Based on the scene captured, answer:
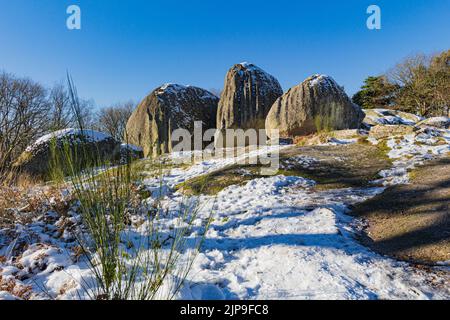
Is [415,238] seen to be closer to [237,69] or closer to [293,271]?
[293,271]

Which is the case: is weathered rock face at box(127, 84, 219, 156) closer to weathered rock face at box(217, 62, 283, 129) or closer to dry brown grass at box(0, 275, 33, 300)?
weathered rock face at box(217, 62, 283, 129)

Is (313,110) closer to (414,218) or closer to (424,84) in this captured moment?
(414,218)

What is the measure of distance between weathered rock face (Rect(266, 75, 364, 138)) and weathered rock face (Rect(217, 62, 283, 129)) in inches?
50.4

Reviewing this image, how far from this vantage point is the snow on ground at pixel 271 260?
2143 millimetres

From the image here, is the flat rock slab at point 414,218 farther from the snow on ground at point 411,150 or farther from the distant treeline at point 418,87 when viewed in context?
the distant treeline at point 418,87

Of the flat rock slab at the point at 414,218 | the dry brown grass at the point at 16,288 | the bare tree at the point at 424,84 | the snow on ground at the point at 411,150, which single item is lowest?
the dry brown grass at the point at 16,288

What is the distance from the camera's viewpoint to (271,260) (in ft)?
8.75

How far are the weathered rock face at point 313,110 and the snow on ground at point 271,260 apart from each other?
18.5 feet

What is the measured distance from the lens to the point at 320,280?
7.38ft

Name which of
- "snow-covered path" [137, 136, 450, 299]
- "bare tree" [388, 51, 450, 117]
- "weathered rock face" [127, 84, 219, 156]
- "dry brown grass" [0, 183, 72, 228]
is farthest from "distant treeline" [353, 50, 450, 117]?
"dry brown grass" [0, 183, 72, 228]

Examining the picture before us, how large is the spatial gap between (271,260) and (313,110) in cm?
862

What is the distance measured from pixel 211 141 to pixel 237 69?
13.0 feet

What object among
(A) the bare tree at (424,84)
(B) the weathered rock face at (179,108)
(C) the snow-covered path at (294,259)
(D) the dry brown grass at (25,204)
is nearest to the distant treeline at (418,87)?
(A) the bare tree at (424,84)
